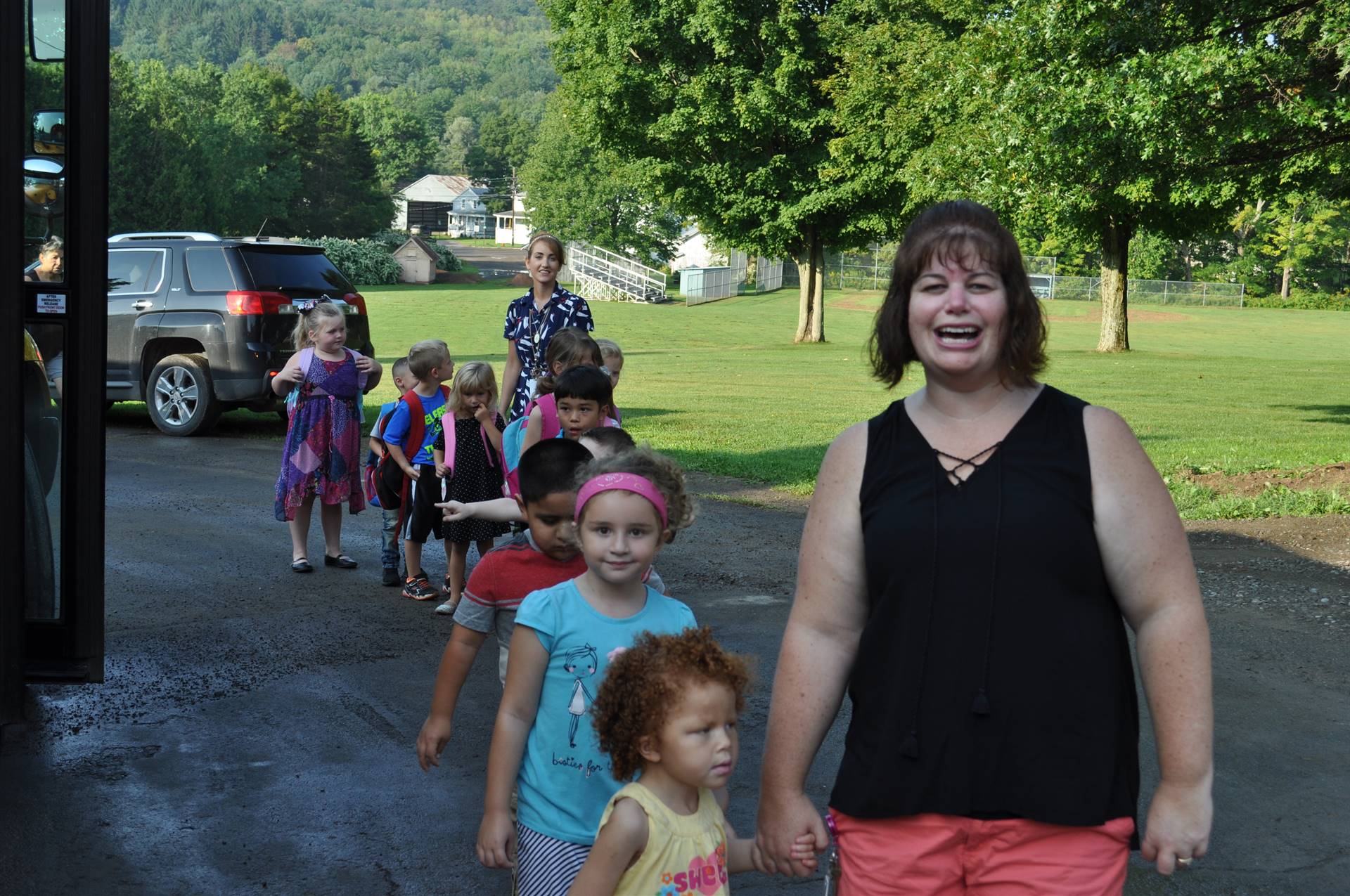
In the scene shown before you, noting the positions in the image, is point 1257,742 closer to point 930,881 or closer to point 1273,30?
point 930,881

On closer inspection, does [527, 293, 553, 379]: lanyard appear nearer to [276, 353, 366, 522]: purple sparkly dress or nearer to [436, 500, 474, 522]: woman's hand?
[276, 353, 366, 522]: purple sparkly dress

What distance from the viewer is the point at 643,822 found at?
2.72 meters

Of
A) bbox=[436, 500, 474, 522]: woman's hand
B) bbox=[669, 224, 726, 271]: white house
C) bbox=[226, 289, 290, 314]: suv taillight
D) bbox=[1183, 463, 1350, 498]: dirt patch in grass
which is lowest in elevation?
bbox=[1183, 463, 1350, 498]: dirt patch in grass

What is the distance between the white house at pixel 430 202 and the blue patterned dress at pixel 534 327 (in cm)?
16882

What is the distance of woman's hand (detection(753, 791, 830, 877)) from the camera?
104 inches

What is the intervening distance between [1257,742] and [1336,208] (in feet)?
271

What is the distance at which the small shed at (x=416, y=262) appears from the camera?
271 ft

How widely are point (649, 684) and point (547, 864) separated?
59 cm

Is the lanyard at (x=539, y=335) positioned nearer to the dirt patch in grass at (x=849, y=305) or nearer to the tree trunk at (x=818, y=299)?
the tree trunk at (x=818, y=299)

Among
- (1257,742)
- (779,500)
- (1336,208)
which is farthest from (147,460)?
(1336,208)

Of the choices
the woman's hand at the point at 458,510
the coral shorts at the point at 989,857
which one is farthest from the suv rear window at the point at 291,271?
the coral shorts at the point at 989,857

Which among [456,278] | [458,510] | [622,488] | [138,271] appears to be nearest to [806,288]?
[138,271]

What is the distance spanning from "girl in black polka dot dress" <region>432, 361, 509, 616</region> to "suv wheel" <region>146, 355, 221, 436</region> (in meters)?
8.22

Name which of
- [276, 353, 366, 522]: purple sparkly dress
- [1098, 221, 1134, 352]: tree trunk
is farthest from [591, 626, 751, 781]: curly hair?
[1098, 221, 1134, 352]: tree trunk
